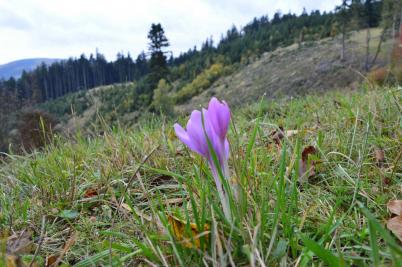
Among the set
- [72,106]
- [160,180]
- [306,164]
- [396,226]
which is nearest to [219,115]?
[396,226]

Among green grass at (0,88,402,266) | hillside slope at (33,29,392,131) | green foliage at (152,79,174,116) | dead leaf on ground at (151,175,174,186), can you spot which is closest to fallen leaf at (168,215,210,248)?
green grass at (0,88,402,266)

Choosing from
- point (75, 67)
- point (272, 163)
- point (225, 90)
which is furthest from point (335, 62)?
point (75, 67)

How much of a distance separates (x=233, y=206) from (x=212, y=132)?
0.60ft

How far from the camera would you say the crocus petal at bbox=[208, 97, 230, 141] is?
0.87 metres

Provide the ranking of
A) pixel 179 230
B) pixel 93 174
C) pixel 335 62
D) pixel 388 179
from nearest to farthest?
pixel 179 230 → pixel 388 179 → pixel 93 174 → pixel 335 62

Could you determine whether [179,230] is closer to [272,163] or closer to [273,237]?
[273,237]

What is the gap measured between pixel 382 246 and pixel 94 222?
36.2 inches

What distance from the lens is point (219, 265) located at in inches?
32.7

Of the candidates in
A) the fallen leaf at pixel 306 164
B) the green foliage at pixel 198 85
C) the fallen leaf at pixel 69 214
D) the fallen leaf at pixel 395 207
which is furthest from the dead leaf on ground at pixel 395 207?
the green foliage at pixel 198 85

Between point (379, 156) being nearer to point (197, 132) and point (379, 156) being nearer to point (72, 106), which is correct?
point (197, 132)

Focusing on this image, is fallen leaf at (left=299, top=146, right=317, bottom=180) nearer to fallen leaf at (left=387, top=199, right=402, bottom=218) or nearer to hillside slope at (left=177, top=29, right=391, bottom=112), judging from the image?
fallen leaf at (left=387, top=199, right=402, bottom=218)

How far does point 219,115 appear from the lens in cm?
88

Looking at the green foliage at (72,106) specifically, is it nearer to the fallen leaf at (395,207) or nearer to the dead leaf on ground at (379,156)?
the dead leaf on ground at (379,156)

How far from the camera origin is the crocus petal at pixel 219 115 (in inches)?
34.3
